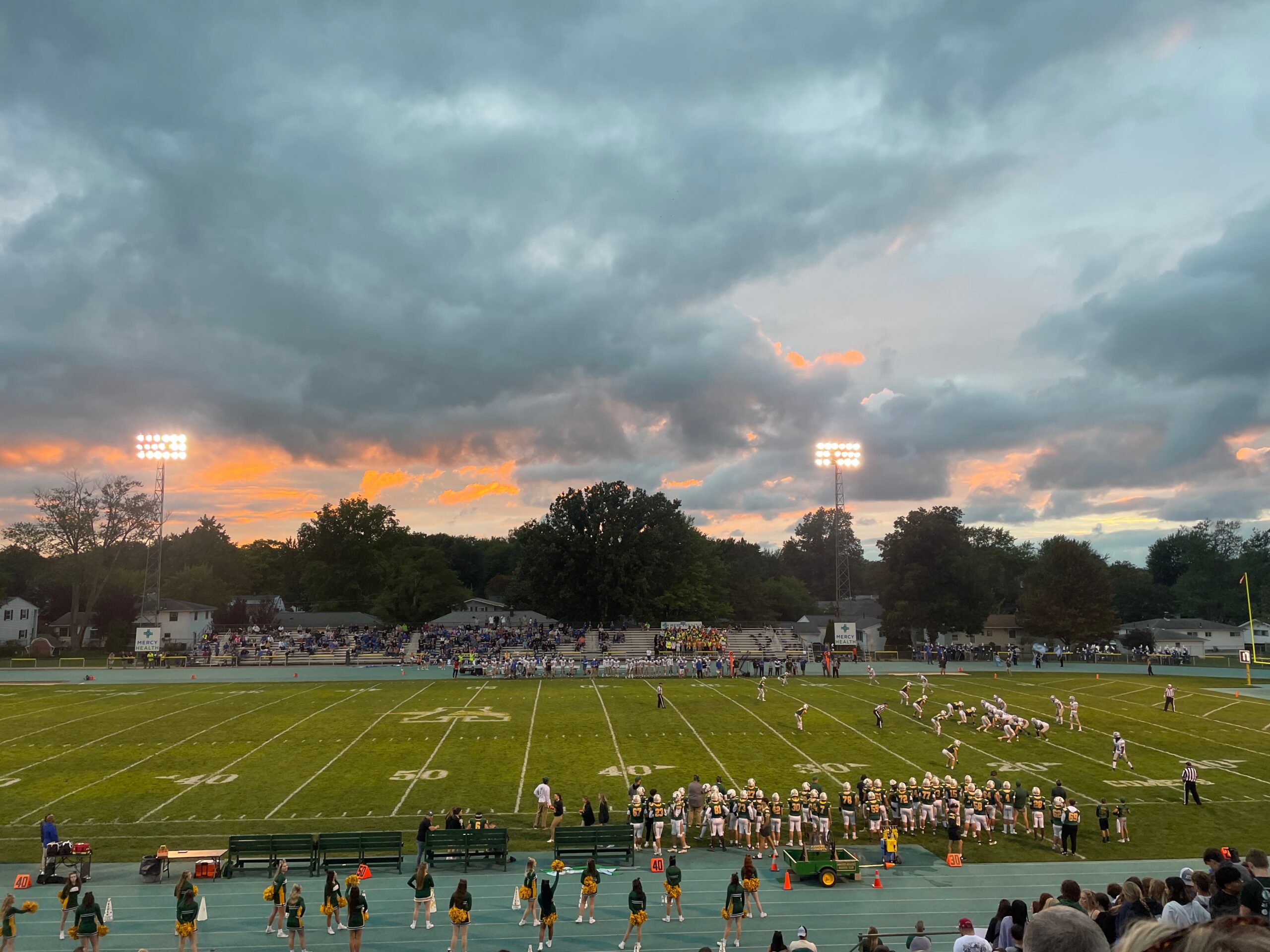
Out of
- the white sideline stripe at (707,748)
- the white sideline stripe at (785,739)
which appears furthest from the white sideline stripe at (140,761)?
the white sideline stripe at (785,739)

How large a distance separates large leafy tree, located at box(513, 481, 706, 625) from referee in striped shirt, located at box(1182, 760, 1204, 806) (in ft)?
162

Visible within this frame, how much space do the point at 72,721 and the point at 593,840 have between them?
28795 mm

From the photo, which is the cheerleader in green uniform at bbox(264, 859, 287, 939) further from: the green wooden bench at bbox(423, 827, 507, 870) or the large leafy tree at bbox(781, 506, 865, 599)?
the large leafy tree at bbox(781, 506, 865, 599)

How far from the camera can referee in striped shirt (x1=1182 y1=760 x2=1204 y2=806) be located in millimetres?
23562

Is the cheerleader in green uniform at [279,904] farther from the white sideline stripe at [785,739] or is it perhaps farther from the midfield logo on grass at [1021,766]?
the midfield logo on grass at [1021,766]

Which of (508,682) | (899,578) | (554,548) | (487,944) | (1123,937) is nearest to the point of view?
(1123,937)

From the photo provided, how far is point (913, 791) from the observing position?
21812mm

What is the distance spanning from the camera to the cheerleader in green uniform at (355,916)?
1336 cm

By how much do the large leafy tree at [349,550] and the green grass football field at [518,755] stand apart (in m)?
63.1

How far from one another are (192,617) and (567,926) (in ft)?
264

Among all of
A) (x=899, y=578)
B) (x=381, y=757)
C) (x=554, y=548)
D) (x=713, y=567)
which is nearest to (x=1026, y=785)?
(x=381, y=757)

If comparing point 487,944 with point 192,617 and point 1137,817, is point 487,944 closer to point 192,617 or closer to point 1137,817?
point 1137,817

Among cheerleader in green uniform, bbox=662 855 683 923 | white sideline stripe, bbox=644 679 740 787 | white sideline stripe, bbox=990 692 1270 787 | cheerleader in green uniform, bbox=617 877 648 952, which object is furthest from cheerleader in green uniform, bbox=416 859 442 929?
white sideline stripe, bbox=990 692 1270 787

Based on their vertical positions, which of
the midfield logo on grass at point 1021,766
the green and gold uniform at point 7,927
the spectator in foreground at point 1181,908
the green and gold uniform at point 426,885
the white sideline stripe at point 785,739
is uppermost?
the spectator in foreground at point 1181,908
